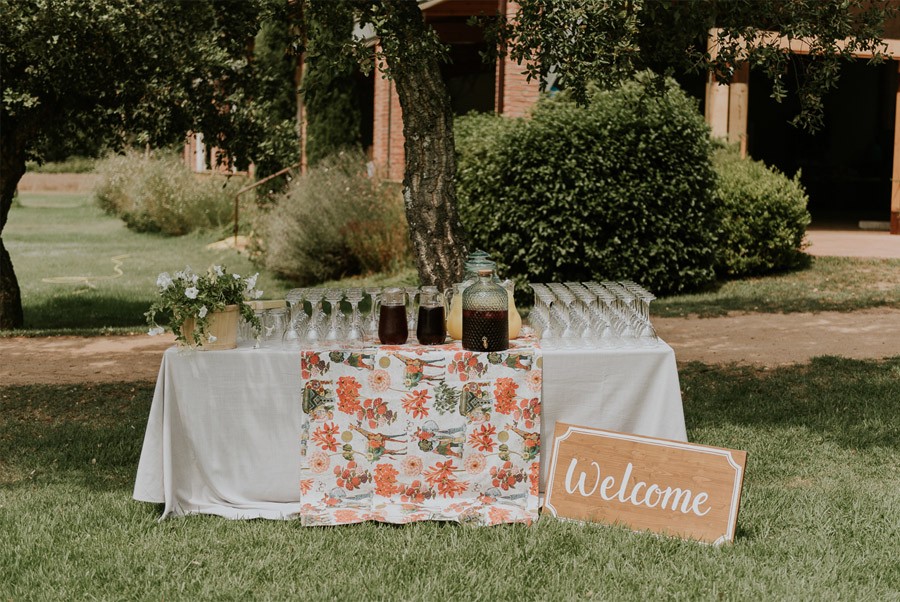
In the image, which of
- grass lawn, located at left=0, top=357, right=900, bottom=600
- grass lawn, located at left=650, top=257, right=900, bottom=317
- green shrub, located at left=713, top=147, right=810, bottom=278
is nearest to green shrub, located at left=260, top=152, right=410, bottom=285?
green shrub, located at left=713, top=147, right=810, bottom=278

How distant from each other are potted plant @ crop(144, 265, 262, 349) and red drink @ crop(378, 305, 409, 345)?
0.52m

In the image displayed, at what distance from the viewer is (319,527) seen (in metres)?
4.16

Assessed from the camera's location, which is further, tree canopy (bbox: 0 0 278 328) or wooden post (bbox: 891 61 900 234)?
wooden post (bbox: 891 61 900 234)

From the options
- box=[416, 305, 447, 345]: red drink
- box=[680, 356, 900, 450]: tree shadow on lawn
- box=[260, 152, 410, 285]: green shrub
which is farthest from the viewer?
box=[260, 152, 410, 285]: green shrub

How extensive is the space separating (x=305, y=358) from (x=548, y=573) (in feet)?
4.15

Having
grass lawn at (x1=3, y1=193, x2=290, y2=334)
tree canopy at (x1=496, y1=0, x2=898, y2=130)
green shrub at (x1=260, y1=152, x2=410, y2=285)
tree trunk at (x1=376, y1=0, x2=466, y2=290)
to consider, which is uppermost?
tree canopy at (x1=496, y1=0, x2=898, y2=130)

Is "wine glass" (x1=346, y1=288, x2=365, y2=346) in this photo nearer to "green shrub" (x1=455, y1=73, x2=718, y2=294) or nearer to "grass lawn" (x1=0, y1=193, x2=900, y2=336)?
"grass lawn" (x1=0, y1=193, x2=900, y2=336)

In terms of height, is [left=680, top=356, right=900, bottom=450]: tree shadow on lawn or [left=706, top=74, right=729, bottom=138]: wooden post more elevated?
[left=706, top=74, right=729, bottom=138]: wooden post

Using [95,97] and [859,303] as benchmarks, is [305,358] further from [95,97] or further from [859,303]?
[859,303]

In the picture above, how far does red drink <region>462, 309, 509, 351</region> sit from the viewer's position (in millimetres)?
4113

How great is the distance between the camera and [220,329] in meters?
4.24

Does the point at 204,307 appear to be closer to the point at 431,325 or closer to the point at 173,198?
the point at 431,325

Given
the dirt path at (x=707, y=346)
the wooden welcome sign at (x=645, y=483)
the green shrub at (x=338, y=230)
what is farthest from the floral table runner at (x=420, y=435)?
the green shrub at (x=338, y=230)

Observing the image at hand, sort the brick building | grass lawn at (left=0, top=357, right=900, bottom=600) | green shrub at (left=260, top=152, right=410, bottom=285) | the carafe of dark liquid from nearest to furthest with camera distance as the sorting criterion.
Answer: grass lawn at (left=0, top=357, right=900, bottom=600) < the carafe of dark liquid < the brick building < green shrub at (left=260, top=152, right=410, bottom=285)
